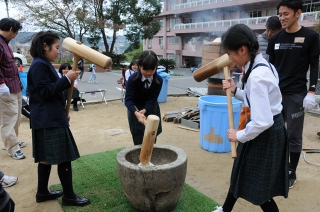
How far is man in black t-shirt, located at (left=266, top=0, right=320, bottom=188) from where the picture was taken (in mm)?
2867

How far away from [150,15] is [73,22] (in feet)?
21.9

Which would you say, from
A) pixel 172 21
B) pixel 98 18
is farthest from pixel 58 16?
pixel 172 21

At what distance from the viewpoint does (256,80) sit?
175 cm

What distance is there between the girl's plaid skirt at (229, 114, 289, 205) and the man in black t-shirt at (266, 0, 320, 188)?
111cm

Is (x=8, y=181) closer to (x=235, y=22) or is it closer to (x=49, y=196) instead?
(x=49, y=196)

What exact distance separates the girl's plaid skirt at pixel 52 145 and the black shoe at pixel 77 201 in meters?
0.46

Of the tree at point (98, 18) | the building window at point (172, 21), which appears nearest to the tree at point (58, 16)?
the tree at point (98, 18)

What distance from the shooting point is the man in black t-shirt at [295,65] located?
2867 mm

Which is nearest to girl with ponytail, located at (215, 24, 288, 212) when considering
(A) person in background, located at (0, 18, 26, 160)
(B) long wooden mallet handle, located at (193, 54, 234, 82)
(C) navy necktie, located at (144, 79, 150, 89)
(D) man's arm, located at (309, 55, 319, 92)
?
(B) long wooden mallet handle, located at (193, 54, 234, 82)

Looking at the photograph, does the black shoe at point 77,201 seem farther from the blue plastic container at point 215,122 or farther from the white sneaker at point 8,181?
the blue plastic container at point 215,122

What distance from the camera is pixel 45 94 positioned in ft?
7.80

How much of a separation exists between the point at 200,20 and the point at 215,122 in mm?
24803

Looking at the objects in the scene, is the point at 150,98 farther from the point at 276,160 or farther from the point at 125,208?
the point at 276,160

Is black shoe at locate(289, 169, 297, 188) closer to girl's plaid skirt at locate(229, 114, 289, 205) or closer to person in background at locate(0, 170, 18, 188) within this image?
girl's plaid skirt at locate(229, 114, 289, 205)
